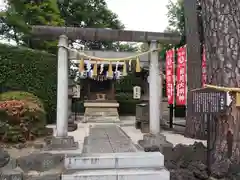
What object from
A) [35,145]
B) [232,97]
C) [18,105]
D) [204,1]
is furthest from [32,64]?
[232,97]

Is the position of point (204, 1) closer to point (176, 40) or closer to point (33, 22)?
point (176, 40)

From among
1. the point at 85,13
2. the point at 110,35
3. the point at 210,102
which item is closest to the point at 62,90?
the point at 110,35

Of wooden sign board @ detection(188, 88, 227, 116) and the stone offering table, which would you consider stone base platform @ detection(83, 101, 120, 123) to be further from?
wooden sign board @ detection(188, 88, 227, 116)

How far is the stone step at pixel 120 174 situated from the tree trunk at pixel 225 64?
119cm

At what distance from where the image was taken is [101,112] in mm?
17594

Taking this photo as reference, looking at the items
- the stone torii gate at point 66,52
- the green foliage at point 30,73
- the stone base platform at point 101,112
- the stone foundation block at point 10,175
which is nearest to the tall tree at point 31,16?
the green foliage at point 30,73

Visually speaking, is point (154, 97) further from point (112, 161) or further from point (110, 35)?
point (112, 161)

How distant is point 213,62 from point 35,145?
16.8 feet

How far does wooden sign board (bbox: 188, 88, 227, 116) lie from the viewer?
5043mm

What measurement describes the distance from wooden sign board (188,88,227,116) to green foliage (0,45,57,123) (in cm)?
1011

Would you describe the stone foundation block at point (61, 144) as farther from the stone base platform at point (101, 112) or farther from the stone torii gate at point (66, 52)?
the stone base platform at point (101, 112)

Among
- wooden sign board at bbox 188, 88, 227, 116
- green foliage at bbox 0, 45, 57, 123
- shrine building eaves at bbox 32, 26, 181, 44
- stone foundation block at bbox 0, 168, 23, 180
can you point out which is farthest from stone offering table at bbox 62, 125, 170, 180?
green foliage at bbox 0, 45, 57, 123

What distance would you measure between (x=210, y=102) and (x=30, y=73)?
10637 mm

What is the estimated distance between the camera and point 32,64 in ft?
44.6
